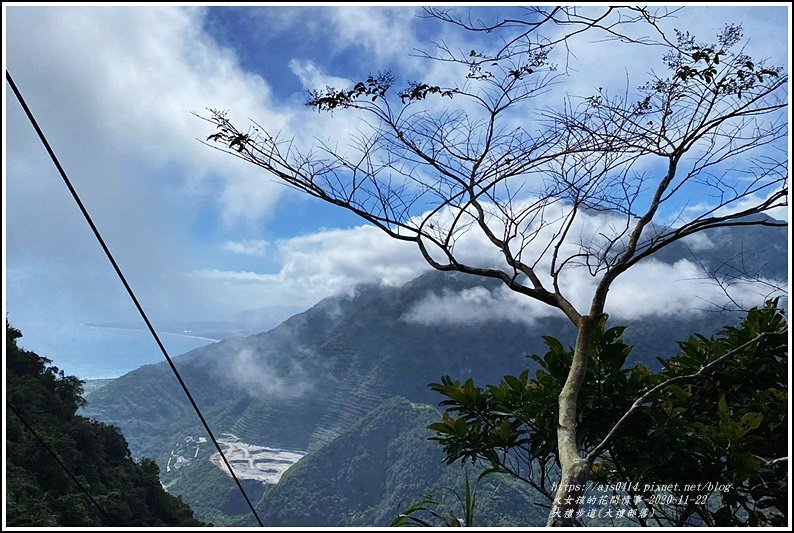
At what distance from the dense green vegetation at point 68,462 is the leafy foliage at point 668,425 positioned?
9.99 m

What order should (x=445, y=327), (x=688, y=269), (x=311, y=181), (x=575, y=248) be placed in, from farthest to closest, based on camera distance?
(x=445, y=327) → (x=688, y=269) → (x=575, y=248) → (x=311, y=181)

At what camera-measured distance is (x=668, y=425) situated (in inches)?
91.2

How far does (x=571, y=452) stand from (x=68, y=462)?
15065mm

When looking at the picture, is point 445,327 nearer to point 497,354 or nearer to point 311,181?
point 497,354

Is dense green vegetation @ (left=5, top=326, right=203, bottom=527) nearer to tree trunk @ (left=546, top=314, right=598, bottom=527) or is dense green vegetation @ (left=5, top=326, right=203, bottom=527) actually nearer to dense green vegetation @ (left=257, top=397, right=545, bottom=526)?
tree trunk @ (left=546, top=314, right=598, bottom=527)

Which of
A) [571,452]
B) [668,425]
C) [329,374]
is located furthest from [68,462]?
[329,374]

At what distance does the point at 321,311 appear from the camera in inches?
4131

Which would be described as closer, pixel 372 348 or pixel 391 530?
pixel 391 530

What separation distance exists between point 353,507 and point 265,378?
166 ft

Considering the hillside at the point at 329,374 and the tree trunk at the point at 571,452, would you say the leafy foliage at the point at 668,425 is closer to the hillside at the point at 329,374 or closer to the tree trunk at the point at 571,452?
the tree trunk at the point at 571,452

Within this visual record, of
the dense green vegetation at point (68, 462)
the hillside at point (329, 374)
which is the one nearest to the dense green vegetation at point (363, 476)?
the hillside at point (329, 374)

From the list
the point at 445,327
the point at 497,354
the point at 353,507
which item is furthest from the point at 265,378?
the point at 353,507

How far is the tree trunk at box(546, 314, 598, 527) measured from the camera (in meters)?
1.65

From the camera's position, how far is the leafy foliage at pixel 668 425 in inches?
88.6
